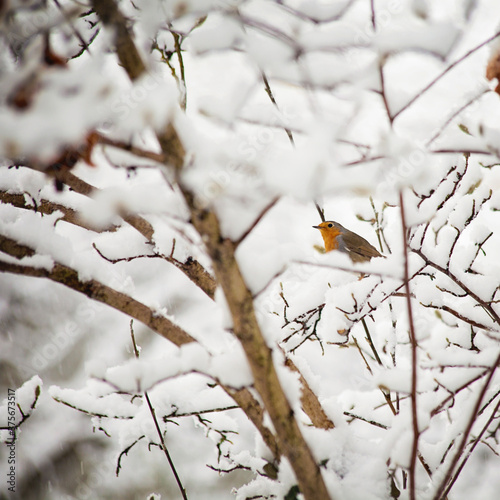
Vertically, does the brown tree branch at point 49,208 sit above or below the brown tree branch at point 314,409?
above

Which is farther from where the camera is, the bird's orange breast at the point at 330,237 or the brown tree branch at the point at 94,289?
the bird's orange breast at the point at 330,237

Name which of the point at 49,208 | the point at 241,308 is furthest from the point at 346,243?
the point at 241,308

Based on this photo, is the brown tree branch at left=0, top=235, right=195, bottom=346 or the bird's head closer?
the brown tree branch at left=0, top=235, right=195, bottom=346

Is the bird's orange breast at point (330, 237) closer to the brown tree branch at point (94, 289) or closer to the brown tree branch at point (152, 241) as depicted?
the brown tree branch at point (152, 241)

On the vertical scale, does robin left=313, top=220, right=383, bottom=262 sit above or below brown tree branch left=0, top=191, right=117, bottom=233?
above

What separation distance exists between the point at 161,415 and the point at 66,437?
4.70 meters

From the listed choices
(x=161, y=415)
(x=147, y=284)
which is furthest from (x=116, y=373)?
(x=147, y=284)

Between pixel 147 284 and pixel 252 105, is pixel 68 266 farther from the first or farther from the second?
pixel 147 284

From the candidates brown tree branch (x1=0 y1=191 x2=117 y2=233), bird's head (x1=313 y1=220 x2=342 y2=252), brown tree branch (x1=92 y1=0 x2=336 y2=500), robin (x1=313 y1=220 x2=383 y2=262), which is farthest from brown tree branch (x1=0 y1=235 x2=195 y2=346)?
bird's head (x1=313 y1=220 x2=342 y2=252)

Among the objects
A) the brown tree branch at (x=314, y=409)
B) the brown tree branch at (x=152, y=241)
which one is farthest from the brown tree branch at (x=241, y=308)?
the brown tree branch at (x=152, y=241)

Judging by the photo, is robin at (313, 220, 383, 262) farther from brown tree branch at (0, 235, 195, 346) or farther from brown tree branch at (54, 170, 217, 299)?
brown tree branch at (0, 235, 195, 346)

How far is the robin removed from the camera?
12.6 feet

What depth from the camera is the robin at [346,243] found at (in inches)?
151

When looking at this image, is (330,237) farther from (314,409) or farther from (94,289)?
(94,289)
